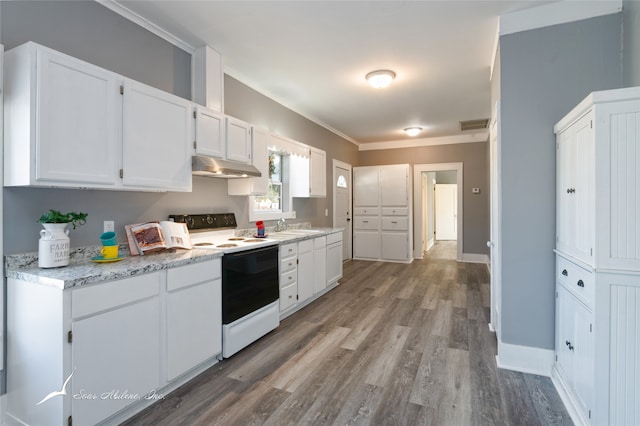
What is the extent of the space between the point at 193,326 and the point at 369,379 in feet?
4.34

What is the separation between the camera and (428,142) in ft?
23.0

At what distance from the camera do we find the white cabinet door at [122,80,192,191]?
2.11 metres

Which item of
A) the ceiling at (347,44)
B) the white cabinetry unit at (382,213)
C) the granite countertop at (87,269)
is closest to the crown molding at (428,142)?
the white cabinetry unit at (382,213)

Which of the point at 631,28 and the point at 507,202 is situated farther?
the point at 507,202

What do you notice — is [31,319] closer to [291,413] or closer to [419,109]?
[291,413]

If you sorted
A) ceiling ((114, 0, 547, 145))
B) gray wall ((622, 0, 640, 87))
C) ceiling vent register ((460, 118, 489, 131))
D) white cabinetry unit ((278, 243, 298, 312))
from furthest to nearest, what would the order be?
ceiling vent register ((460, 118, 489, 131)), white cabinetry unit ((278, 243, 298, 312)), ceiling ((114, 0, 547, 145)), gray wall ((622, 0, 640, 87))

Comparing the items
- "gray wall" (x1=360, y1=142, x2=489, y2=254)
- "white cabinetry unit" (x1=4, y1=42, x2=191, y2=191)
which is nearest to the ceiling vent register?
"gray wall" (x1=360, y1=142, x2=489, y2=254)

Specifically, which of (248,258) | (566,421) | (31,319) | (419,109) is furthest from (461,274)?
(31,319)

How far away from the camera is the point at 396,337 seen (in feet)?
9.73

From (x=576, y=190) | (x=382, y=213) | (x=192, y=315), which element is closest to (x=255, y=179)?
(x=192, y=315)

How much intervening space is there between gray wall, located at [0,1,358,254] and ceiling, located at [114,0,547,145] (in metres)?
0.21

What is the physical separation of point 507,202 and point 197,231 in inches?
107

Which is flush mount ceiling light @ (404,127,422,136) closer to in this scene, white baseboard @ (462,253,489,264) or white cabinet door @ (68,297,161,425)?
white baseboard @ (462,253,489,264)

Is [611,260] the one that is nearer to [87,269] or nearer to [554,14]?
[554,14]
